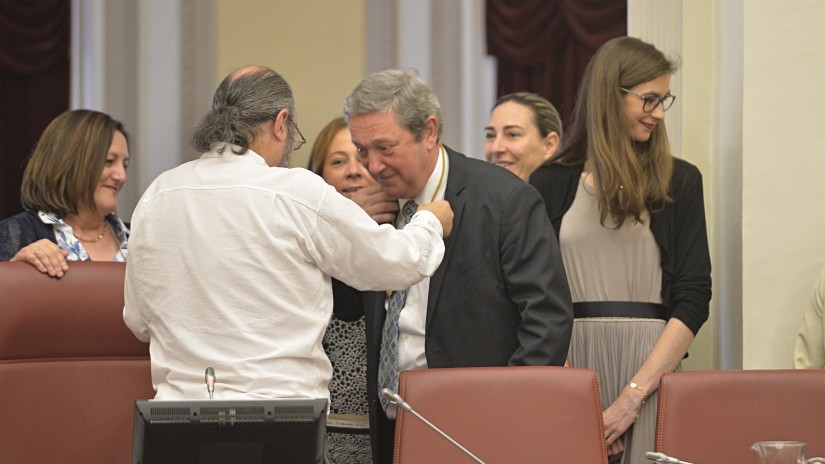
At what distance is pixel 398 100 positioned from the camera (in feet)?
8.58

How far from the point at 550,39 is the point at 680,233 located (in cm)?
242

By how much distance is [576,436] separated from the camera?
2.31m

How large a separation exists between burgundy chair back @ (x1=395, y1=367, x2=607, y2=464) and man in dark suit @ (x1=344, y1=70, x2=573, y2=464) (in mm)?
218

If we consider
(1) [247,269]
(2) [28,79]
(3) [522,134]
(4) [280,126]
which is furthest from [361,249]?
(2) [28,79]

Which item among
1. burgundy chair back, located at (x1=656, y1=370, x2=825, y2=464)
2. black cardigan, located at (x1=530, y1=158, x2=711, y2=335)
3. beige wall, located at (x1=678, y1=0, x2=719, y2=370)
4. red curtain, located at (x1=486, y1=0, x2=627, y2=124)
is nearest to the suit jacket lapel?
black cardigan, located at (x1=530, y1=158, x2=711, y2=335)

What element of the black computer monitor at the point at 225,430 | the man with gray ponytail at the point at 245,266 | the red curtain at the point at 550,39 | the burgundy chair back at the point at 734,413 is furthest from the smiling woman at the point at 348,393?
the red curtain at the point at 550,39

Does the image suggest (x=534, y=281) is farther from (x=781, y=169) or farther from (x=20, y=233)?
(x=20, y=233)

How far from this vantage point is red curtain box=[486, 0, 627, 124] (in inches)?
200

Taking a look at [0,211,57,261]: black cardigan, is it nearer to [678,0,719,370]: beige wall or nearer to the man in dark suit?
the man in dark suit

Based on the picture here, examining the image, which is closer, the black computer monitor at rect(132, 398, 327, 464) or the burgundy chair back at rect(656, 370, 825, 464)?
the black computer monitor at rect(132, 398, 327, 464)

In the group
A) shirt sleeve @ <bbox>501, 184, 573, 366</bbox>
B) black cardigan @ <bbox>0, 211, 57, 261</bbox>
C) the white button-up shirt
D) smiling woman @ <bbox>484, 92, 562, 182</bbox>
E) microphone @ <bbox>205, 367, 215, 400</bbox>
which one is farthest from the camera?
smiling woman @ <bbox>484, 92, 562, 182</bbox>

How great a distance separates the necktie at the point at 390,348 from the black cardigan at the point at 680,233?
59cm

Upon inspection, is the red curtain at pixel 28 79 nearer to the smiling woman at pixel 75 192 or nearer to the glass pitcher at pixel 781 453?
the smiling woman at pixel 75 192

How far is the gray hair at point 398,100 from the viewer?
2605 mm
